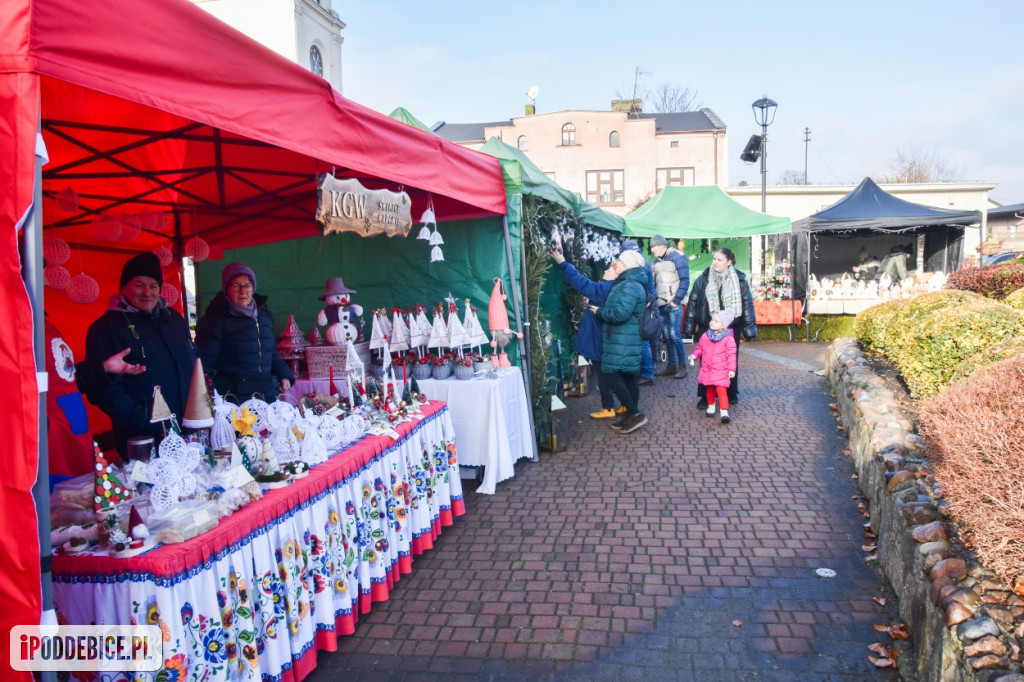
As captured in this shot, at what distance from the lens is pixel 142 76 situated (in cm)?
212

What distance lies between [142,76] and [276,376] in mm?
2815

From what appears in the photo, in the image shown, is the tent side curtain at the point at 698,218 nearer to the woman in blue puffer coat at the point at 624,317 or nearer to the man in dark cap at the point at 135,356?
the woman in blue puffer coat at the point at 624,317

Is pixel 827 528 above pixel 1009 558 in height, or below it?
below

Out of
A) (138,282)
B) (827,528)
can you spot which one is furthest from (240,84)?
(827,528)

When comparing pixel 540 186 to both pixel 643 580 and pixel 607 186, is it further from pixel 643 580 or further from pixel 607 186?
pixel 607 186

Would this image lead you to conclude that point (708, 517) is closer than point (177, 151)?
Yes

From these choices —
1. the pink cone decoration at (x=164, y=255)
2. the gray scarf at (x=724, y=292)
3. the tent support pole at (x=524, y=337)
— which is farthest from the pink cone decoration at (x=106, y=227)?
the gray scarf at (x=724, y=292)

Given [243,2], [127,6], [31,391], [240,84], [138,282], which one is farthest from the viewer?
[243,2]

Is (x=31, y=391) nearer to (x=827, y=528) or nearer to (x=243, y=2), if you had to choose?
(x=827, y=528)

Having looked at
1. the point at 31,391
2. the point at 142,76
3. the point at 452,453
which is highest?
the point at 142,76

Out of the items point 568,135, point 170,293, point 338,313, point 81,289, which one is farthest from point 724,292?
point 568,135

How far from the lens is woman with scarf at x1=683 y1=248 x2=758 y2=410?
7273mm

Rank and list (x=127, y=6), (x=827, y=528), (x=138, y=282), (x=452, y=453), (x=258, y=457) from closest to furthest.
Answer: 1. (x=127, y=6)
2. (x=258, y=457)
3. (x=138, y=282)
4. (x=827, y=528)
5. (x=452, y=453)

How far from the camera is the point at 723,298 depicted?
7.36 m
